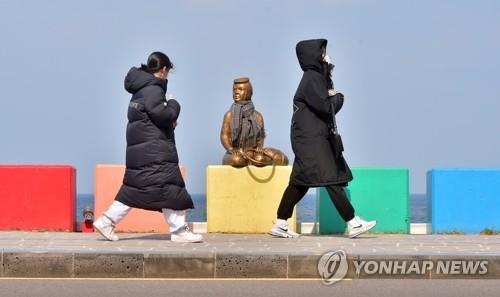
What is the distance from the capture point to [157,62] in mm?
11109

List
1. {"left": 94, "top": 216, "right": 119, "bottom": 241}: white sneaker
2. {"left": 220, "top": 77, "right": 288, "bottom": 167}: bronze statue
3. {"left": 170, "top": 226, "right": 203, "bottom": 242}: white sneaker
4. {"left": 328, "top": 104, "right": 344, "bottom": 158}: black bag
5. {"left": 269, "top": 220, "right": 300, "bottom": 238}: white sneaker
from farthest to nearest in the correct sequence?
{"left": 220, "top": 77, "right": 288, "bottom": 167}: bronze statue
{"left": 269, "top": 220, "right": 300, "bottom": 238}: white sneaker
{"left": 328, "top": 104, "right": 344, "bottom": 158}: black bag
{"left": 94, "top": 216, "right": 119, "bottom": 241}: white sneaker
{"left": 170, "top": 226, "right": 203, "bottom": 242}: white sneaker

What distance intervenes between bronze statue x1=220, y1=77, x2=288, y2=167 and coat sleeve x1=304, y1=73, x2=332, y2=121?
1.40 metres

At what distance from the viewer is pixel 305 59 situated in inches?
462

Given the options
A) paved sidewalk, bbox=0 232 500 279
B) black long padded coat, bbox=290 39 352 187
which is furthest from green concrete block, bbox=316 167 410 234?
paved sidewalk, bbox=0 232 500 279

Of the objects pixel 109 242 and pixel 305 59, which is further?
pixel 305 59

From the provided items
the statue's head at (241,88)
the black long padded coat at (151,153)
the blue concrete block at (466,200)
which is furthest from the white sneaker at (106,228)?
the blue concrete block at (466,200)

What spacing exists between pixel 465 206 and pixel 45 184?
195 inches

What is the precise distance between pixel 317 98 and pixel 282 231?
148cm

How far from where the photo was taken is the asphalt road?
8320 mm

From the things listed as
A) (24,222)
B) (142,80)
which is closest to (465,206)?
(142,80)

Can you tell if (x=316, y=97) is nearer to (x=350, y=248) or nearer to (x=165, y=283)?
(x=350, y=248)

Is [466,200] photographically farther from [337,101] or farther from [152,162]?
[152,162]

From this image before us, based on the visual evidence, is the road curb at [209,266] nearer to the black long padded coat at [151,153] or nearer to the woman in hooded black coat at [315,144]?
the black long padded coat at [151,153]

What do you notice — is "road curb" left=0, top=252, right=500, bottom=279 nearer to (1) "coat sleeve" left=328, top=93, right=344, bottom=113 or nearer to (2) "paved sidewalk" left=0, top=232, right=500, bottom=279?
(2) "paved sidewalk" left=0, top=232, right=500, bottom=279
